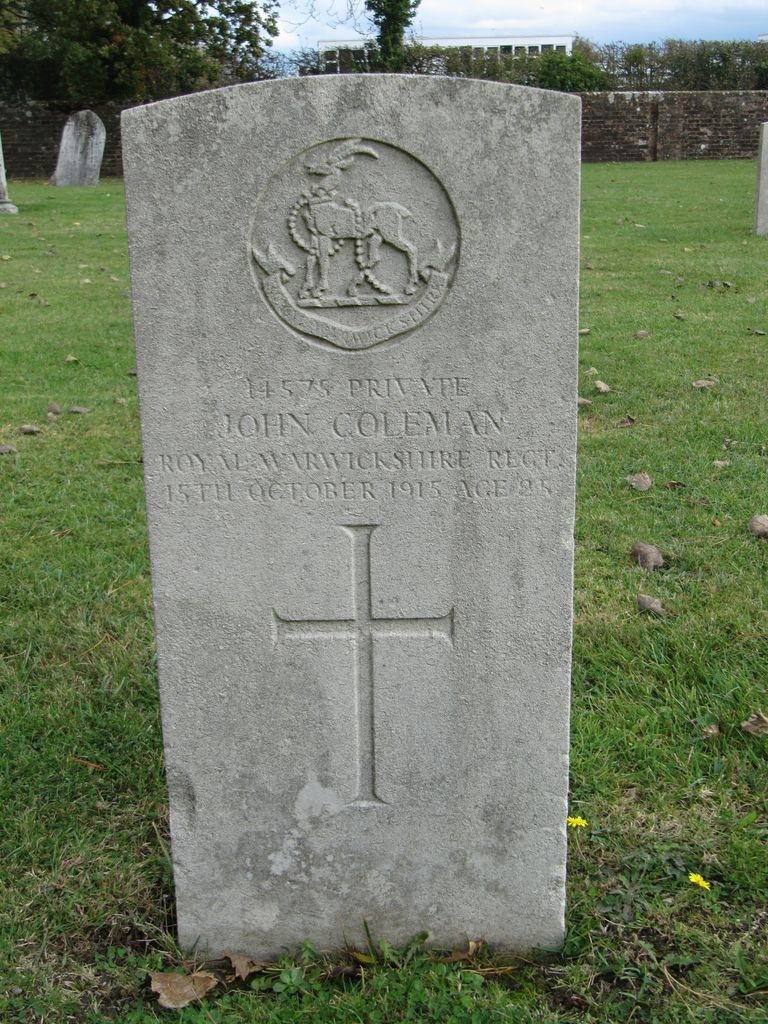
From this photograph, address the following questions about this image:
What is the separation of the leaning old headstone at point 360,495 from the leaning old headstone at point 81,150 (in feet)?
61.6

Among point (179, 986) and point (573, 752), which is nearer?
point (179, 986)

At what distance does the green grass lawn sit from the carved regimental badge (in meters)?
1.53

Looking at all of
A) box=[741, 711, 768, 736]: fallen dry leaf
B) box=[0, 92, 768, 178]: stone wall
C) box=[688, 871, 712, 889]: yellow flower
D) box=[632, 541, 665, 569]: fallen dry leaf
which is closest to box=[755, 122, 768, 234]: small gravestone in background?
box=[632, 541, 665, 569]: fallen dry leaf

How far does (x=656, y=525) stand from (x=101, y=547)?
93.0 inches

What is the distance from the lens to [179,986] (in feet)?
8.25

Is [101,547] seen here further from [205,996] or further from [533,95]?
[533,95]

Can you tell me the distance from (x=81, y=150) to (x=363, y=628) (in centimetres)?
1893

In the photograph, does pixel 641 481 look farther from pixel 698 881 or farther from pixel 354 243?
pixel 354 243

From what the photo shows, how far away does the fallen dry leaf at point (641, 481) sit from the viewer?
4.89 meters

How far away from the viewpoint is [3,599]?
163 inches

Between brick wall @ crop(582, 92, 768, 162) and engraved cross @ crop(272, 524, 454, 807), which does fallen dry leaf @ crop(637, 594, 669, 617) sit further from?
brick wall @ crop(582, 92, 768, 162)

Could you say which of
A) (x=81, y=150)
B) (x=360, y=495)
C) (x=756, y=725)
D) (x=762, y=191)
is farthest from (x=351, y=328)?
(x=81, y=150)

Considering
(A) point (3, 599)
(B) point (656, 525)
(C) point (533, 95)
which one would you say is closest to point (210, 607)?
(C) point (533, 95)

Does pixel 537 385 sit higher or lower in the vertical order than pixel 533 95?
lower
